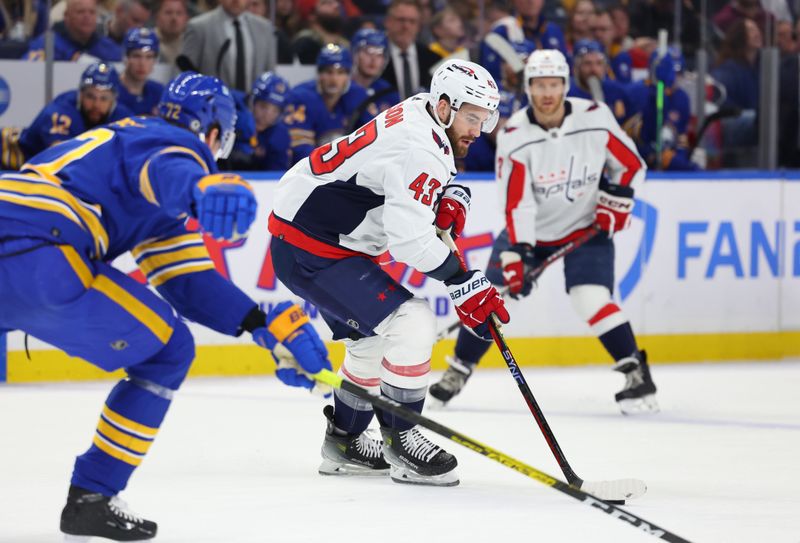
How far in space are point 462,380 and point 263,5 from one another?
2.48m

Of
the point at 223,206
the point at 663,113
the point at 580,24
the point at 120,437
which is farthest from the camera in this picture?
the point at 580,24

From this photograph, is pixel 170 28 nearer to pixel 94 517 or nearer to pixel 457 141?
pixel 457 141

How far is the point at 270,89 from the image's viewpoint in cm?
656

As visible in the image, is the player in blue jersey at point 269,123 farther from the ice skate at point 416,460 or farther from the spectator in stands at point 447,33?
the ice skate at point 416,460

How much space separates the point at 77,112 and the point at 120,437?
336 centimetres

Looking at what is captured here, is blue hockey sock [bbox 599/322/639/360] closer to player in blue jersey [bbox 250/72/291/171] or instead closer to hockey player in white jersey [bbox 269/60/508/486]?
hockey player in white jersey [bbox 269/60/508/486]

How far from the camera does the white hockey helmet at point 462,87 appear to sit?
382 cm

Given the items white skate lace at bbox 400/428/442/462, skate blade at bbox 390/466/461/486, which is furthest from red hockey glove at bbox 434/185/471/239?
skate blade at bbox 390/466/461/486

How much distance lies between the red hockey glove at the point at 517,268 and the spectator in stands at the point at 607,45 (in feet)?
8.93

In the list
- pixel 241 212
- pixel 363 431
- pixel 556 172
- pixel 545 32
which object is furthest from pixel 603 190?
pixel 241 212

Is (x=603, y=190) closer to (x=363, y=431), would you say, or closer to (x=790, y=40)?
(x=363, y=431)

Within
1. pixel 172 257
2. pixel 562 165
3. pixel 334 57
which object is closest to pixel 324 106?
pixel 334 57

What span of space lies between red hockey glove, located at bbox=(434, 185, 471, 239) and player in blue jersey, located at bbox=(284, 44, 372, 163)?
109 inches

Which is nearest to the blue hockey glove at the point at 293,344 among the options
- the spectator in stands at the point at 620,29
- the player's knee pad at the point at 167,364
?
the player's knee pad at the point at 167,364
